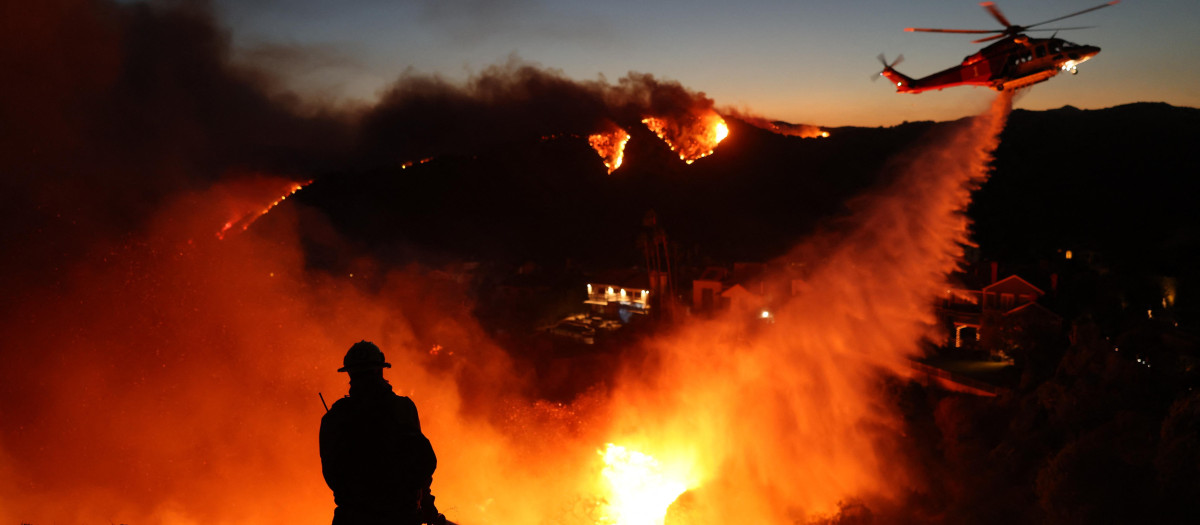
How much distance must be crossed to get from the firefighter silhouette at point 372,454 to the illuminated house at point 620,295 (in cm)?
3015

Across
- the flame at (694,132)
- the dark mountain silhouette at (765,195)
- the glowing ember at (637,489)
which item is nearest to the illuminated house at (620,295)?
the dark mountain silhouette at (765,195)

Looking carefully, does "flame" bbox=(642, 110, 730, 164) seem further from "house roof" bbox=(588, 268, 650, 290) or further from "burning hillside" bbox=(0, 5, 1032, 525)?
"house roof" bbox=(588, 268, 650, 290)

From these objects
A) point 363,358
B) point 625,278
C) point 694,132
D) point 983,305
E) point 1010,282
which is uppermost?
point 694,132

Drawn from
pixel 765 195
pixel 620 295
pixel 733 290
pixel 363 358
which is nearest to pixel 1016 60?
pixel 363 358

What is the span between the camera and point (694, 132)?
21.4m

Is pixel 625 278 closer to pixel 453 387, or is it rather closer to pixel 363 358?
pixel 453 387

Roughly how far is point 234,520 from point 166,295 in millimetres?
4419

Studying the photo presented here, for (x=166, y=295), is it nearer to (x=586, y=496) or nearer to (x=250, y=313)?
(x=250, y=313)

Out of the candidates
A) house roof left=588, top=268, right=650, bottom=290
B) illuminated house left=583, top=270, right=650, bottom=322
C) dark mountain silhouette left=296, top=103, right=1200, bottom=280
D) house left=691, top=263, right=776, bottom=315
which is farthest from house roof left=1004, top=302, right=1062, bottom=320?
house roof left=588, top=268, right=650, bottom=290

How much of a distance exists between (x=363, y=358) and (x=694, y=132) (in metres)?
19.1

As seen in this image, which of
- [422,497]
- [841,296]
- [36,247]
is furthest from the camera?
[841,296]

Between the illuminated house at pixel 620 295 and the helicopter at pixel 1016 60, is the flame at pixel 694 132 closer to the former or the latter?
the helicopter at pixel 1016 60

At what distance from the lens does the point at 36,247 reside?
1017cm

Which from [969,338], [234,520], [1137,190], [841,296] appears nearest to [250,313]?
[234,520]
